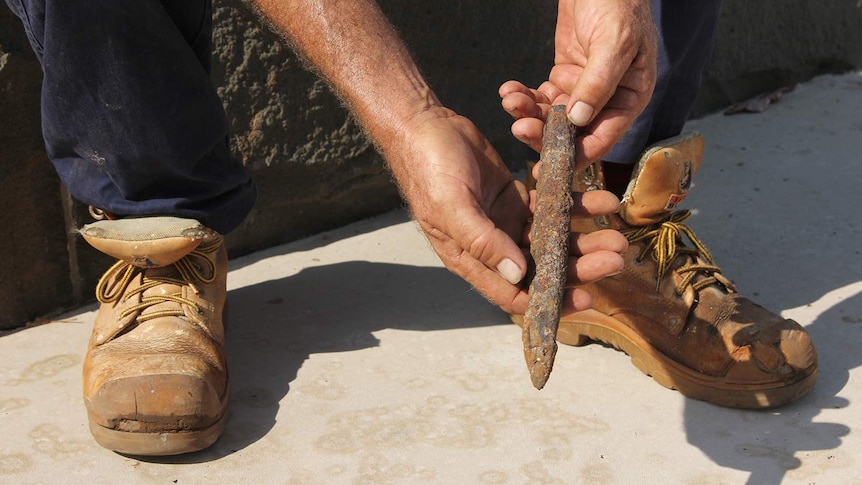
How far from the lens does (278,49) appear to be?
239 centimetres

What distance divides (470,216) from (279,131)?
115 centimetres

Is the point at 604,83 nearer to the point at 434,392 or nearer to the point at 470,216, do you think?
the point at 470,216

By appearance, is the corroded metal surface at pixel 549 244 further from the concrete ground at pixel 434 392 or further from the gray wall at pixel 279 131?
the gray wall at pixel 279 131

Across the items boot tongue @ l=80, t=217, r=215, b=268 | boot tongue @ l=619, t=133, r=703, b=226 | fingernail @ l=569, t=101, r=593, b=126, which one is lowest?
boot tongue @ l=80, t=217, r=215, b=268

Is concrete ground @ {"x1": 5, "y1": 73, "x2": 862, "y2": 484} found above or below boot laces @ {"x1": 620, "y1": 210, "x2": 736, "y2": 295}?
below

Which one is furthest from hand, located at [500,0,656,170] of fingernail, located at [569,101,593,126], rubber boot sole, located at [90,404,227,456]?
rubber boot sole, located at [90,404,227,456]

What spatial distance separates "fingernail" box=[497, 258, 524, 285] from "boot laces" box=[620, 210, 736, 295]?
542 mm

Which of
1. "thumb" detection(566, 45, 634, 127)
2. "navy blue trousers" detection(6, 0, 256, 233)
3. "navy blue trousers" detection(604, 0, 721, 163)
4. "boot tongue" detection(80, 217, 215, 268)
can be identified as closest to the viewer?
"thumb" detection(566, 45, 634, 127)

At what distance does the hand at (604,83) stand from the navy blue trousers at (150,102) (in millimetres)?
279

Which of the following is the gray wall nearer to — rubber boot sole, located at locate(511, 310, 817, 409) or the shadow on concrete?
the shadow on concrete

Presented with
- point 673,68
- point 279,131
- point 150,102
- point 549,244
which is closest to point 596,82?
point 549,244

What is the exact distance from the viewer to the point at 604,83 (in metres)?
1.54

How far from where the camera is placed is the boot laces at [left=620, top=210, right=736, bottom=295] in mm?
1861

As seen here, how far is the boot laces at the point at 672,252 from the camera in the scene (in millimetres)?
1861
